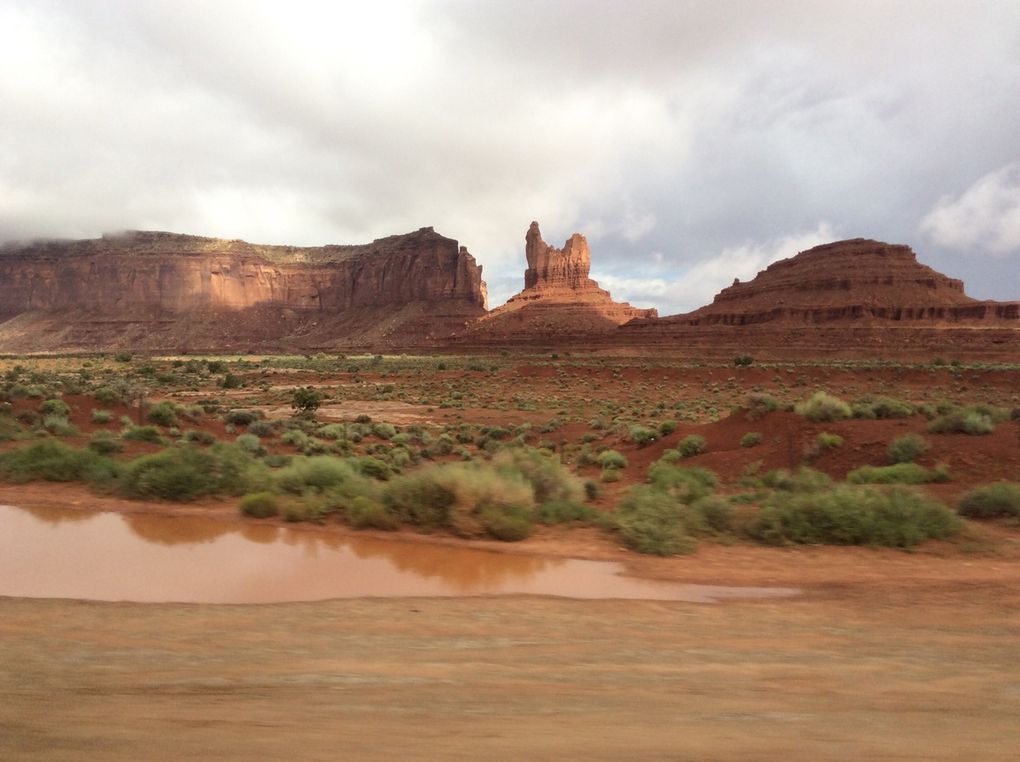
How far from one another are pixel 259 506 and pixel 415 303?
522 ft

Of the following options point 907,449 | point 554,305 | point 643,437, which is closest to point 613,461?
point 643,437

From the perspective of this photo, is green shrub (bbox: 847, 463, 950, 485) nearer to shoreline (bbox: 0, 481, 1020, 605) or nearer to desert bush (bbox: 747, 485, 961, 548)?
shoreline (bbox: 0, 481, 1020, 605)

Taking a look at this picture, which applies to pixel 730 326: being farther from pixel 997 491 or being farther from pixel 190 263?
pixel 190 263

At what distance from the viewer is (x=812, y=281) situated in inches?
3976

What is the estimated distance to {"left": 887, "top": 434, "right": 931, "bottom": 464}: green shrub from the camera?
14.2 metres

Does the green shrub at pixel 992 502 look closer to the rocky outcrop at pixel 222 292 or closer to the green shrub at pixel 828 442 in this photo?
the green shrub at pixel 828 442

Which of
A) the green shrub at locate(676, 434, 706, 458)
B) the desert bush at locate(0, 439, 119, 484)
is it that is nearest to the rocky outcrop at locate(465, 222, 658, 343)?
the green shrub at locate(676, 434, 706, 458)

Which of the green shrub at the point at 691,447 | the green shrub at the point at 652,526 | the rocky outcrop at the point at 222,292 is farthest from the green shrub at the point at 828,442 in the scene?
the rocky outcrop at the point at 222,292

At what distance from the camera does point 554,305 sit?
138 m

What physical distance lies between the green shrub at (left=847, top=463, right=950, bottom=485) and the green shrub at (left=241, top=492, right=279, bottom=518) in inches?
443

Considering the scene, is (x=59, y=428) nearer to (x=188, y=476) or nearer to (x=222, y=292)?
(x=188, y=476)

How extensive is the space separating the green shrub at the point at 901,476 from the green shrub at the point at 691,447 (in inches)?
223

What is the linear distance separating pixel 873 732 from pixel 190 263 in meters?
190

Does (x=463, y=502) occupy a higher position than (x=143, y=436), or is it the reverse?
(x=143, y=436)
